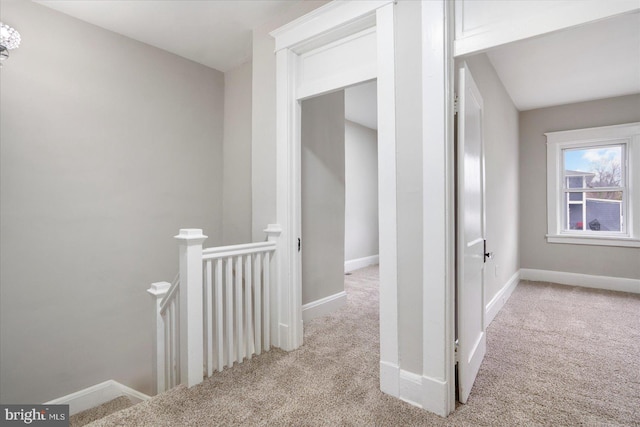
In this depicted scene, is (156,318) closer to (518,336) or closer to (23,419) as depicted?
(23,419)

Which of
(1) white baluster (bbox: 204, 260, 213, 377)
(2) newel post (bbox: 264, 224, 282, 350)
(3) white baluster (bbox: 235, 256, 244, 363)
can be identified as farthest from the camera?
(2) newel post (bbox: 264, 224, 282, 350)

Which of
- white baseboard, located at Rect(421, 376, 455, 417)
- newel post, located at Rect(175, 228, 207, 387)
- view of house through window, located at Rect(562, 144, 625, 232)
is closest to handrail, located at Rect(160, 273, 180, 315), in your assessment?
newel post, located at Rect(175, 228, 207, 387)

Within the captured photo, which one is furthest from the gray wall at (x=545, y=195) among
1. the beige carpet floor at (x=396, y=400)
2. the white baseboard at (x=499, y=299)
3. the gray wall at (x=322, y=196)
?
the gray wall at (x=322, y=196)

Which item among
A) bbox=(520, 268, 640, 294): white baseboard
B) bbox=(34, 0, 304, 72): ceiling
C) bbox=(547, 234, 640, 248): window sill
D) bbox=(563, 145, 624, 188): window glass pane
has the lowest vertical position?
bbox=(520, 268, 640, 294): white baseboard

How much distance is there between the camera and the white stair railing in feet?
6.18

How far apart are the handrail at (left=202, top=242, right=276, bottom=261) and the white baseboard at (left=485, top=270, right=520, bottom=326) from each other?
2.09 meters

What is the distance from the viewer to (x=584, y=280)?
443 cm

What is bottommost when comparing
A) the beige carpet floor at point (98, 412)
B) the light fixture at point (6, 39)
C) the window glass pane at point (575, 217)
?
the beige carpet floor at point (98, 412)

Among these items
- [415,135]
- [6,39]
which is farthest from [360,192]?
[6,39]

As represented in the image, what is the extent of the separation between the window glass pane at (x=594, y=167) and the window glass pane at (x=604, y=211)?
0.15m

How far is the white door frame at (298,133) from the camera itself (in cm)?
178

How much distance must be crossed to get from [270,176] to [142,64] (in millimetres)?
1828

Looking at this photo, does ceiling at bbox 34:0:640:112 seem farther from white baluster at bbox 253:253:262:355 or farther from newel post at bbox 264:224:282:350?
white baluster at bbox 253:253:262:355

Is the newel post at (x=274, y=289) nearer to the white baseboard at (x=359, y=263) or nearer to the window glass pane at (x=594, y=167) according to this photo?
the white baseboard at (x=359, y=263)
